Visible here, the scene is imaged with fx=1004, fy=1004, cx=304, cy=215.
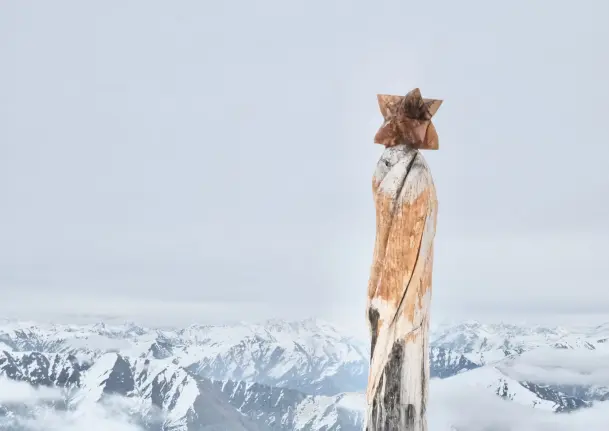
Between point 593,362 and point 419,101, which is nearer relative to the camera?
point 419,101

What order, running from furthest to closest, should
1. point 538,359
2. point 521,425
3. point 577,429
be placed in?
point 538,359, point 521,425, point 577,429

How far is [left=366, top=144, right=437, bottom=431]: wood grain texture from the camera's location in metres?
9.67

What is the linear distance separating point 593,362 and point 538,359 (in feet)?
53.9

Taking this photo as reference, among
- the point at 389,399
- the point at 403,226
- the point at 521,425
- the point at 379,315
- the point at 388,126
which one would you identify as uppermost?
the point at 388,126

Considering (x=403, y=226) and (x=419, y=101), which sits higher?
(x=419, y=101)

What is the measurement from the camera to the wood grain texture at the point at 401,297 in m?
9.67

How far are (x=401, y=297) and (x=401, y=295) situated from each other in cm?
2

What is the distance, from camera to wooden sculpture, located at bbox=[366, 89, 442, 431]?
31.7 feet

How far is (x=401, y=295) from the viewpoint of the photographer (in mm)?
9695

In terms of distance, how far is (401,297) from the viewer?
31.8ft

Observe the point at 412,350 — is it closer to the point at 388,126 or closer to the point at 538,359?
the point at 388,126

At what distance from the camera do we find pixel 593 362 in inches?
7859

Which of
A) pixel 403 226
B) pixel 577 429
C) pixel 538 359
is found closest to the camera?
pixel 403 226

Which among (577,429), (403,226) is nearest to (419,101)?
(403,226)
